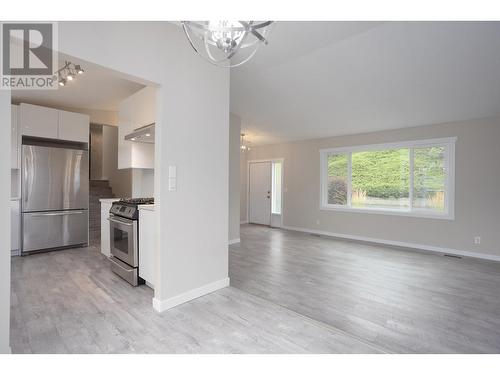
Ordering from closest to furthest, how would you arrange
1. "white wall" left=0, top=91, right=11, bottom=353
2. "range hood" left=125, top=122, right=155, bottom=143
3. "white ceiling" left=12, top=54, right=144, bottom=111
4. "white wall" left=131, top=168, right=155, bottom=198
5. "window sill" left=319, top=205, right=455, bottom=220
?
1. "white wall" left=0, top=91, right=11, bottom=353
2. "range hood" left=125, top=122, right=155, bottom=143
3. "white ceiling" left=12, top=54, right=144, bottom=111
4. "white wall" left=131, top=168, right=155, bottom=198
5. "window sill" left=319, top=205, right=455, bottom=220

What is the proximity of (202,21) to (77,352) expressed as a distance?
230 centimetres

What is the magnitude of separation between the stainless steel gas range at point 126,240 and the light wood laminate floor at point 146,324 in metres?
0.17

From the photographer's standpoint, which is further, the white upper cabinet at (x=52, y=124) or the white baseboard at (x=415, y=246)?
the white baseboard at (x=415, y=246)

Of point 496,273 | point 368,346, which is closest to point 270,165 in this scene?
point 496,273

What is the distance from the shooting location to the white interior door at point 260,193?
7.73 metres

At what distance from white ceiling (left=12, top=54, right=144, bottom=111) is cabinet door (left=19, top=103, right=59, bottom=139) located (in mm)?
344

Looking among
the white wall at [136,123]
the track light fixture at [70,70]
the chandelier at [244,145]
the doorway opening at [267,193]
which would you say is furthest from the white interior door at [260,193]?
the track light fixture at [70,70]

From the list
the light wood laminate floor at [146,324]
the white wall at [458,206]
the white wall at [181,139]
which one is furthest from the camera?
the white wall at [458,206]

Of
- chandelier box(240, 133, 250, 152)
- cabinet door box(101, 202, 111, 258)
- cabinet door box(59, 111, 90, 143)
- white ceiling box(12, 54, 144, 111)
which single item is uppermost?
white ceiling box(12, 54, 144, 111)

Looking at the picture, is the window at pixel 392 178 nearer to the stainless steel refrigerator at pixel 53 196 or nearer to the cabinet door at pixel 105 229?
the cabinet door at pixel 105 229

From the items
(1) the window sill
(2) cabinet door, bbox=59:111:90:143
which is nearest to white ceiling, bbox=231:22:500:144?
(1) the window sill

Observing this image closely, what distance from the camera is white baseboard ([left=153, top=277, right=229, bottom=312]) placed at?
93.4 inches

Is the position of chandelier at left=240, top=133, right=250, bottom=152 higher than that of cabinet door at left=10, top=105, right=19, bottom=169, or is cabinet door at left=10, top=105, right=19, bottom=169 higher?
chandelier at left=240, top=133, right=250, bottom=152

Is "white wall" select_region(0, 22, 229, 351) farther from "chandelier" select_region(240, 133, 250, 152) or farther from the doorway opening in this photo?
the doorway opening
